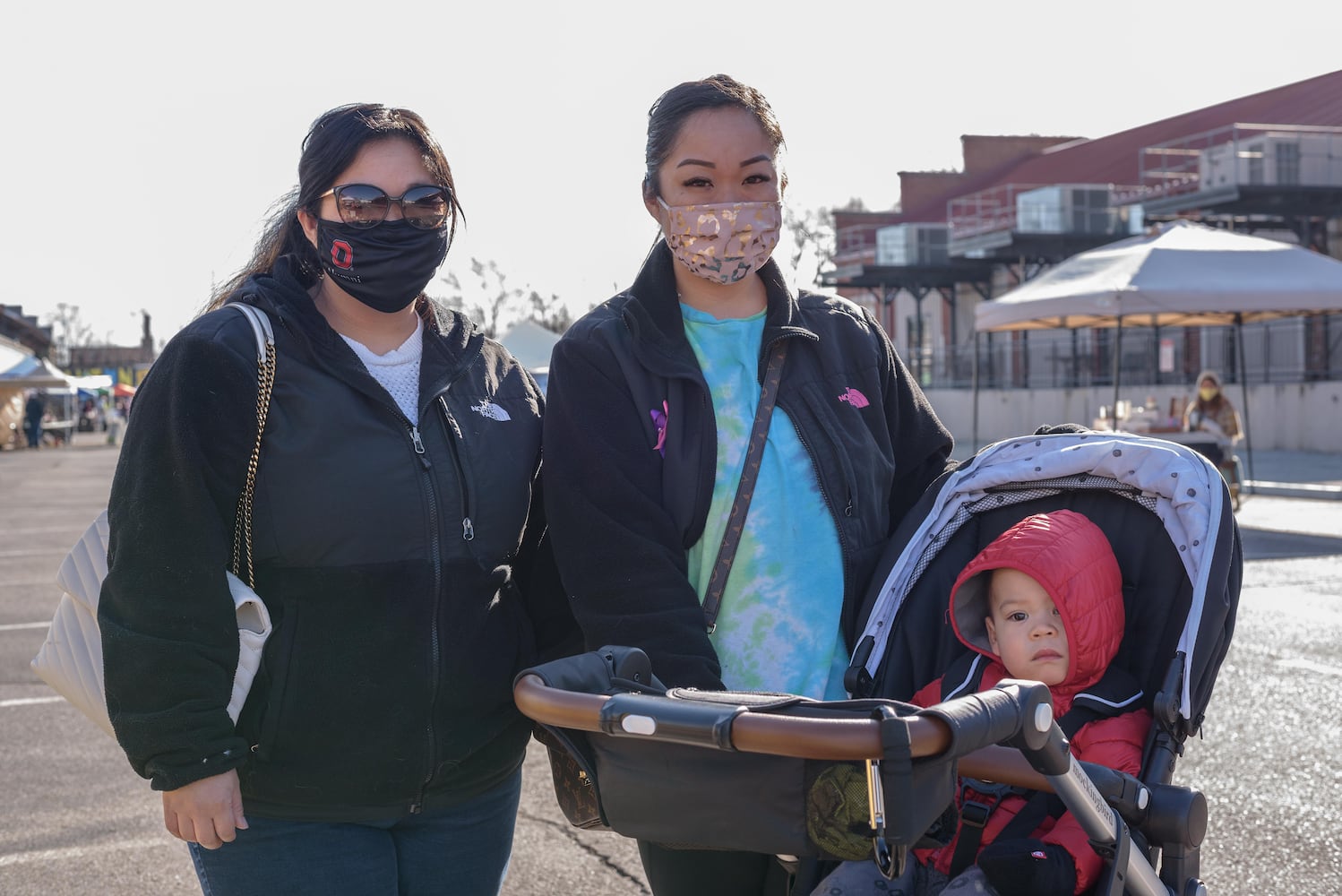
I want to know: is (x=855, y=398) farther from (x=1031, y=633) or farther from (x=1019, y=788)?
(x=1019, y=788)

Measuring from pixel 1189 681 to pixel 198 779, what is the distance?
192 centimetres

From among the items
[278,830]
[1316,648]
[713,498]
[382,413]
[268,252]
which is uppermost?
[268,252]

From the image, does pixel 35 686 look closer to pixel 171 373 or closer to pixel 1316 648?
pixel 171 373

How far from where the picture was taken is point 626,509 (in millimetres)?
2604

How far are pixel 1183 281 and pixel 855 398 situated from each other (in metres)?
13.4

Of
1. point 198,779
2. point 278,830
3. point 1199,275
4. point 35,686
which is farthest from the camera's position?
point 1199,275

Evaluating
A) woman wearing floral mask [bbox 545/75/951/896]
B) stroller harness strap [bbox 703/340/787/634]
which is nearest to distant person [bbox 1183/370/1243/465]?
woman wearing floral mask [bbox 545/75/951/896]

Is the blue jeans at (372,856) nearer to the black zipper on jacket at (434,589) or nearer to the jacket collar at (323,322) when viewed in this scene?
the black zipper on jacket at (434,589)

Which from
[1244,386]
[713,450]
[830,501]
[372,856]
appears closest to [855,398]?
[830,501]

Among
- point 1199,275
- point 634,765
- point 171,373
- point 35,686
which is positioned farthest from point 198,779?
point 1199,275

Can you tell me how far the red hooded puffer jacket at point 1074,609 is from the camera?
2812 millimetres

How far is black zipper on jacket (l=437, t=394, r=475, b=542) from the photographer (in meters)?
Result: 2.64

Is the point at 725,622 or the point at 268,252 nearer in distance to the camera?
the point at 725,622

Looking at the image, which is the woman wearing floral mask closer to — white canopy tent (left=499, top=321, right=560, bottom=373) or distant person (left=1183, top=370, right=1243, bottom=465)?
distant person (left=1183, top=370, right=1243, bottom=465)
